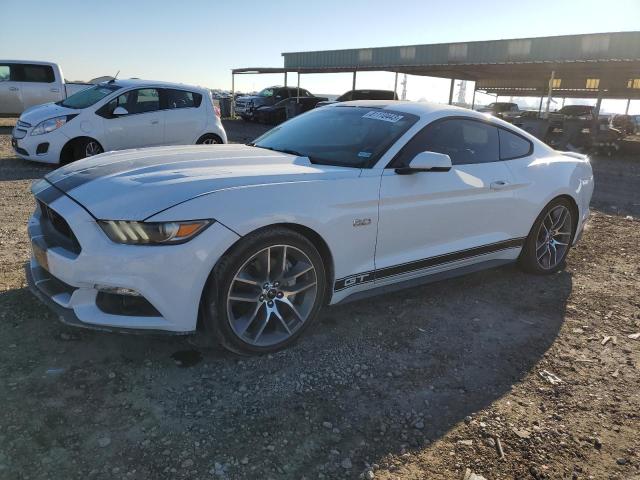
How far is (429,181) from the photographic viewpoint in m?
3.63

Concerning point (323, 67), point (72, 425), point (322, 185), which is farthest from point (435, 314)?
point (323, 67)

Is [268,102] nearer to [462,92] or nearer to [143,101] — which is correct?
[143,101]

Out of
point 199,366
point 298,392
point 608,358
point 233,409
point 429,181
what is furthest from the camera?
point 429,181

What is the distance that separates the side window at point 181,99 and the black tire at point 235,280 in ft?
24.3

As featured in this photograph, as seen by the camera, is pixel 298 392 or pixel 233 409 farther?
pixel 298 392

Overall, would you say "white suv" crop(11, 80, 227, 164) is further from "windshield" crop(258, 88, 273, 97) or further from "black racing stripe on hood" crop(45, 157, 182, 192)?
"windshield" crop(258, 88, 273, 97)

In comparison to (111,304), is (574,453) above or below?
below

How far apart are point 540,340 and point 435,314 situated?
757 mm

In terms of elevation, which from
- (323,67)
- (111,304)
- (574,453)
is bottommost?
(574,453)

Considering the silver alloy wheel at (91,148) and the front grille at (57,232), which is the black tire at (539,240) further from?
the silver alloy wheel at (91,148)

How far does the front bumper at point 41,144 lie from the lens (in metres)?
8.66

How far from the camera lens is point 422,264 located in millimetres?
3744

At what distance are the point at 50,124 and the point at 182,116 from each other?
2.24m

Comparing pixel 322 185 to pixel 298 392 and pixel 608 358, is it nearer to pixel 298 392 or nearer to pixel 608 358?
pixel 298 392
